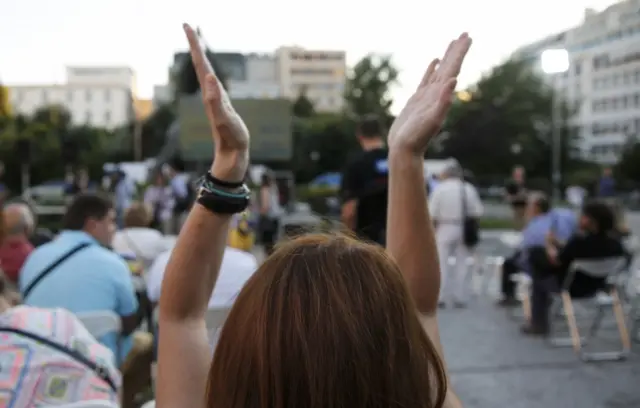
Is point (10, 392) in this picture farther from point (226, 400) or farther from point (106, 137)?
point (106, 137)

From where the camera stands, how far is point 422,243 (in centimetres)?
168

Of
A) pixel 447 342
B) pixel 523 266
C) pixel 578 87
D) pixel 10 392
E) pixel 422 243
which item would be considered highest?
pixel 578 87

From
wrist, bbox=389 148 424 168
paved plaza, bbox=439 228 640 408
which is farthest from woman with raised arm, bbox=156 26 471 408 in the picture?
paved plaza, bbox=439 228 640 408

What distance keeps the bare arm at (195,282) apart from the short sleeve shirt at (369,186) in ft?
12.6

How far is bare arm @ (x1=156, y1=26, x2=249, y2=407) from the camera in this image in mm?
1499

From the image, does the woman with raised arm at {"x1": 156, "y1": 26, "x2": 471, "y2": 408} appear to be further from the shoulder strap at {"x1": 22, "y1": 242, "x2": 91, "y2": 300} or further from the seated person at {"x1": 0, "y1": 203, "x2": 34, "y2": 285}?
the seated person at {"x1": 0, "y1": 203, "x2": 34, "y2": 285}

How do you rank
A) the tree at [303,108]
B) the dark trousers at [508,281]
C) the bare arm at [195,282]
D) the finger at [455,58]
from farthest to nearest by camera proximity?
the tree at [303,108] < the dark trousers at [508,281] < the finger at [455,58] < the bare arm at [195,282]

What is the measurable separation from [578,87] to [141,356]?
384ft

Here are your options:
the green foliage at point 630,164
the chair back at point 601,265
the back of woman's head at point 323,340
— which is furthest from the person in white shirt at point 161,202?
the green foliage at point 630,164

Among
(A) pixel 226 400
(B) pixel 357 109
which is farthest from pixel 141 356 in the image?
(B) pixel 357 109

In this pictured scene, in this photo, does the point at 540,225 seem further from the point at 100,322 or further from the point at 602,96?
the point at 602,96

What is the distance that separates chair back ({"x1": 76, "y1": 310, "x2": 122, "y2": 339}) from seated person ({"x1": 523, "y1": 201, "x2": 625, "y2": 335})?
4282mm

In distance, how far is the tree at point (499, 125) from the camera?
58.6 meters

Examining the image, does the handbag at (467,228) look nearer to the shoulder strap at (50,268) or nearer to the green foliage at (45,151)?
the shoulder strap at (50,268)
